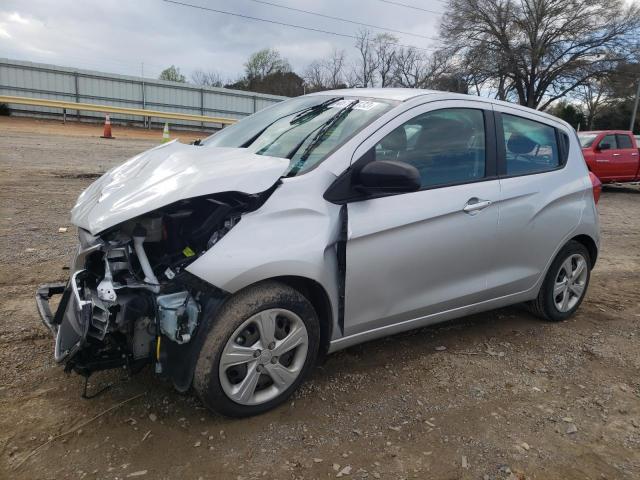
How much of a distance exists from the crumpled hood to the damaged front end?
57 mm

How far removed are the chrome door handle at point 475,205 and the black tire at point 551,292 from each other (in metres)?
1.10

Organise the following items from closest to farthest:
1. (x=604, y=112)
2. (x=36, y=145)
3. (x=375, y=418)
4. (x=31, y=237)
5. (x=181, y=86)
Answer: (x=375, y=418) → (x=31, y=237) → (x=36, y=145) → (x=181, y=86) → (x=604, y=112)

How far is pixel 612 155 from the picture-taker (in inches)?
537

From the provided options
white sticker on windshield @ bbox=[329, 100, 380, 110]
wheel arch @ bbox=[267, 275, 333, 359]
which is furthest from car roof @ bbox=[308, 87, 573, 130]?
wheel arch @ bbox=[267, 275, 333, 359]

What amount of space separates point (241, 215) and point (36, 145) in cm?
1366

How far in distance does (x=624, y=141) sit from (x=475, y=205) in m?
13.3

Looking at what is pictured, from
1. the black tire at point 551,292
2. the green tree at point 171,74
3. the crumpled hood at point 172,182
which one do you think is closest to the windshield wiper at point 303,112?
the crumpled hood at point 172,182

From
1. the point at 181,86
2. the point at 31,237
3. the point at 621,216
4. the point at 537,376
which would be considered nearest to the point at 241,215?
the point at 537,376

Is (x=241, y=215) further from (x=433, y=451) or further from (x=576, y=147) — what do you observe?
(x=576, y=147)

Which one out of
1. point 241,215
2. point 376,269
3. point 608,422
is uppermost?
point 241,215

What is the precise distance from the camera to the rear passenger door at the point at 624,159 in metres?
13.8

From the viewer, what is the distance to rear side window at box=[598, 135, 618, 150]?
44.3ft

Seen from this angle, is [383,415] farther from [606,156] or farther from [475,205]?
[606,156]

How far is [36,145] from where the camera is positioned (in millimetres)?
13883
